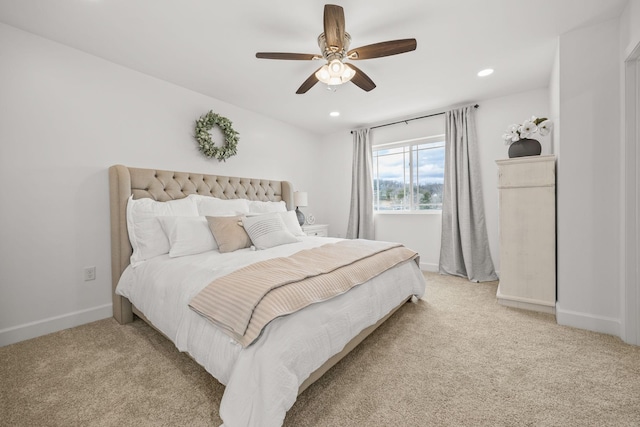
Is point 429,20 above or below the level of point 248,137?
above

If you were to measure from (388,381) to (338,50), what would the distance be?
2196 millimetres

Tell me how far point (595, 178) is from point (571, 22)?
1.25 m

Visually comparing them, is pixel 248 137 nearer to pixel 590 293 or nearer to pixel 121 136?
pixel 121 136

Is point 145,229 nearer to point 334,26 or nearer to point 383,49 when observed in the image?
point 334,26

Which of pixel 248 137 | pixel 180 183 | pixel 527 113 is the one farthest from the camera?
pixel 248 137

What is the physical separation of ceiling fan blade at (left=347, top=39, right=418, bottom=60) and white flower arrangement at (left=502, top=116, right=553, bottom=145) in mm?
1585

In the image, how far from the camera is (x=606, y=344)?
1.93 metres

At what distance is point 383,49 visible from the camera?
1.90 meters

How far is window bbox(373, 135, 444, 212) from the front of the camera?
4.14 metres

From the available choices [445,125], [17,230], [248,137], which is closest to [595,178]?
[445,125]

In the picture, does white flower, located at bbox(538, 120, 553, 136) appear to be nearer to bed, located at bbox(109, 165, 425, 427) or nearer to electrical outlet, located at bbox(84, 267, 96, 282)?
bed, located at bbox(109, 165, 425, 427)

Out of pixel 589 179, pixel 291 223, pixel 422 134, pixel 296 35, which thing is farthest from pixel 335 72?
pixel 422 134

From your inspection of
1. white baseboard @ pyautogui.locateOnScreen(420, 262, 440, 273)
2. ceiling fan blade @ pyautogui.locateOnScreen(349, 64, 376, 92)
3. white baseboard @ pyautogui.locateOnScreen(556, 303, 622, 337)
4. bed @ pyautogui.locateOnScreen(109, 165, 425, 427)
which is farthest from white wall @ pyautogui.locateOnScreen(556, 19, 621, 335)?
white baseboard @ pyautogui.locateOnScreen(420, 262, 440, 273)

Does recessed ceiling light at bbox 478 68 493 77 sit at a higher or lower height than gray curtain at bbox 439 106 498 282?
higher
